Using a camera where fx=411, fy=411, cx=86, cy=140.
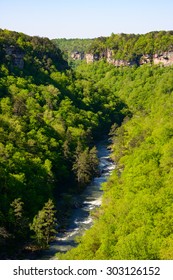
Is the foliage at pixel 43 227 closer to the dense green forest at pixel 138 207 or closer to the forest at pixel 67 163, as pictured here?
the forest at pixel 67 163

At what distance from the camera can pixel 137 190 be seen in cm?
6975

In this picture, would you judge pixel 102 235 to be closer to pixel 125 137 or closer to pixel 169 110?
pixel 125 137

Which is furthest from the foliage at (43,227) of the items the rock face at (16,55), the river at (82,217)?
the rock face at (16,55)

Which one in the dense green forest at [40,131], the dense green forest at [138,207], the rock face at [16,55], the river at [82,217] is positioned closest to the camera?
the dense green forest at [138,207]

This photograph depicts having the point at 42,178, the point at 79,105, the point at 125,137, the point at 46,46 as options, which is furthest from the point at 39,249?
the point at 46,46

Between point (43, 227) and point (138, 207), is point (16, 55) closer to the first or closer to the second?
point (43, 227)

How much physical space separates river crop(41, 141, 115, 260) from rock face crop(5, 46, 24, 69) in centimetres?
5126

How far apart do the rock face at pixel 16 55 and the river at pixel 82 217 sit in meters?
51.3

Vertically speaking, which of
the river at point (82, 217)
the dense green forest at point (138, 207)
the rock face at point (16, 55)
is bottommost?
the river at point (82, 217)

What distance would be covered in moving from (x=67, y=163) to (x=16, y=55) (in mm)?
57678

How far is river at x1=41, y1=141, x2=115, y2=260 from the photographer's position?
6512cm

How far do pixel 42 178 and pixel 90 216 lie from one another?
11.8m

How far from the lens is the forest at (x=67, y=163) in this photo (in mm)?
56375
